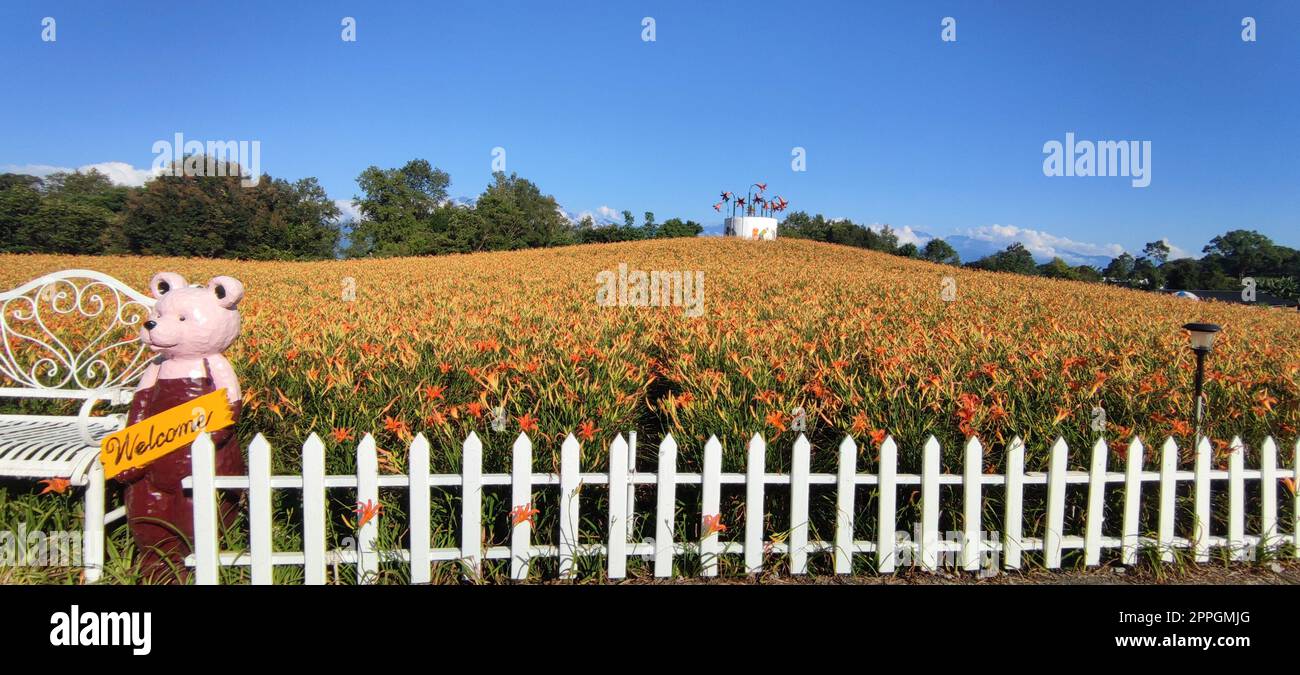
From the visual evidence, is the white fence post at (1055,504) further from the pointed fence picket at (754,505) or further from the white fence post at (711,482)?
the white fence post at (711,482)

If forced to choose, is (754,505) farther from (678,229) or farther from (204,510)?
(678,229)

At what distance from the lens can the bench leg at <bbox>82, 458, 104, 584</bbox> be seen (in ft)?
7.73

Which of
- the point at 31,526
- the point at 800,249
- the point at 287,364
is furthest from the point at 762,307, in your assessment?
the point at 800,249

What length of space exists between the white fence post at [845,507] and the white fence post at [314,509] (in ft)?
6.56

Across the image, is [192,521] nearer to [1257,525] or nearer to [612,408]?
[612,408]

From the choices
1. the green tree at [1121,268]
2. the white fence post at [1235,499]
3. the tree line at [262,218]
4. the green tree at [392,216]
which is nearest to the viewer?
the white fence post at [1235,499]

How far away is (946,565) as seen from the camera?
104 inches

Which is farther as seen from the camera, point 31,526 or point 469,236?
point 469,236

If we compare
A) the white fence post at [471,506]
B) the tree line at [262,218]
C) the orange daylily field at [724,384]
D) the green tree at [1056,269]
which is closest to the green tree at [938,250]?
the green tree at [1056,269]

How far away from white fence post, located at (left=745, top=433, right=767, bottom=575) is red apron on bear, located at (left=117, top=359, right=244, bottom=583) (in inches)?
81.6

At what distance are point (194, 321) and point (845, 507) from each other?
2704 mm

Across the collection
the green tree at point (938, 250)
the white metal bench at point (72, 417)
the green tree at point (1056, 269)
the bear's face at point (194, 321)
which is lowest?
the white metal bench at point (72, 417)

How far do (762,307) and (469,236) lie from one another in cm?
4452

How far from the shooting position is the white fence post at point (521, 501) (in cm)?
233
